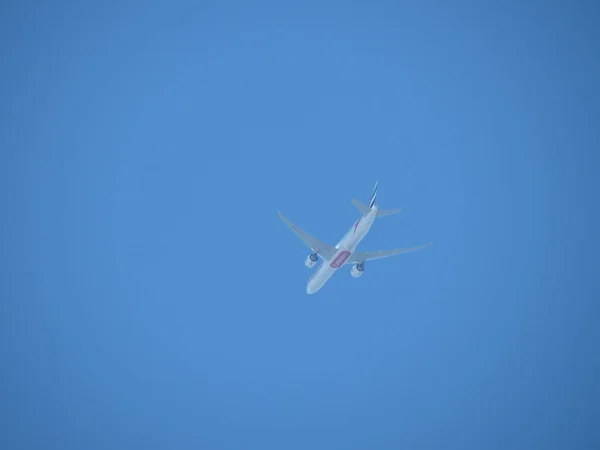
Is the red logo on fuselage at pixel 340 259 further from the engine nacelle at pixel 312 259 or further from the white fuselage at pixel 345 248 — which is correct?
the engine nacelle at pixel 312 259

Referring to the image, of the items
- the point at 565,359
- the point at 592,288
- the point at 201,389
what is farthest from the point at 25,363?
the point at 592,288

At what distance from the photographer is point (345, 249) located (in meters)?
39.0

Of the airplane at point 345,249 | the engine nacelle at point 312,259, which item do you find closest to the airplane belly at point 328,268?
the airplane at point 345,249

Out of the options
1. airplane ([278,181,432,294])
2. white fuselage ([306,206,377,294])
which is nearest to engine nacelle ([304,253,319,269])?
airplane ([278,181,432,294])

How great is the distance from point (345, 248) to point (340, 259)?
175cm

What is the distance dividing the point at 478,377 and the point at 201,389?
113 feet

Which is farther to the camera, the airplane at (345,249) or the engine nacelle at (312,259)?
the engine nacelle at (312,259)

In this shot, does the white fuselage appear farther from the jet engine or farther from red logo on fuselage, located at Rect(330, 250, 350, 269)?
the jet engine

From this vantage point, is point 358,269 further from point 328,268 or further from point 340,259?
point 340,259

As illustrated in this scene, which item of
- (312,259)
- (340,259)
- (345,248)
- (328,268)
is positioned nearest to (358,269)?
(328,268)

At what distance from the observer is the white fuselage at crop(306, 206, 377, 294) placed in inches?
1439

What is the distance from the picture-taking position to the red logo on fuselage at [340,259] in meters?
39.6

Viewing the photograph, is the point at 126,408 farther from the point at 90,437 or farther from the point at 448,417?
the point at 448,417

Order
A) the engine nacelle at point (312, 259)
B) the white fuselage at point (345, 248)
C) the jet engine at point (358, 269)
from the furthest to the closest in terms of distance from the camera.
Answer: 1. the jet engine at point (358, 269)
2. the engine nacelle at point (312, 259)
3. the white fuselage at point (345, 248)
